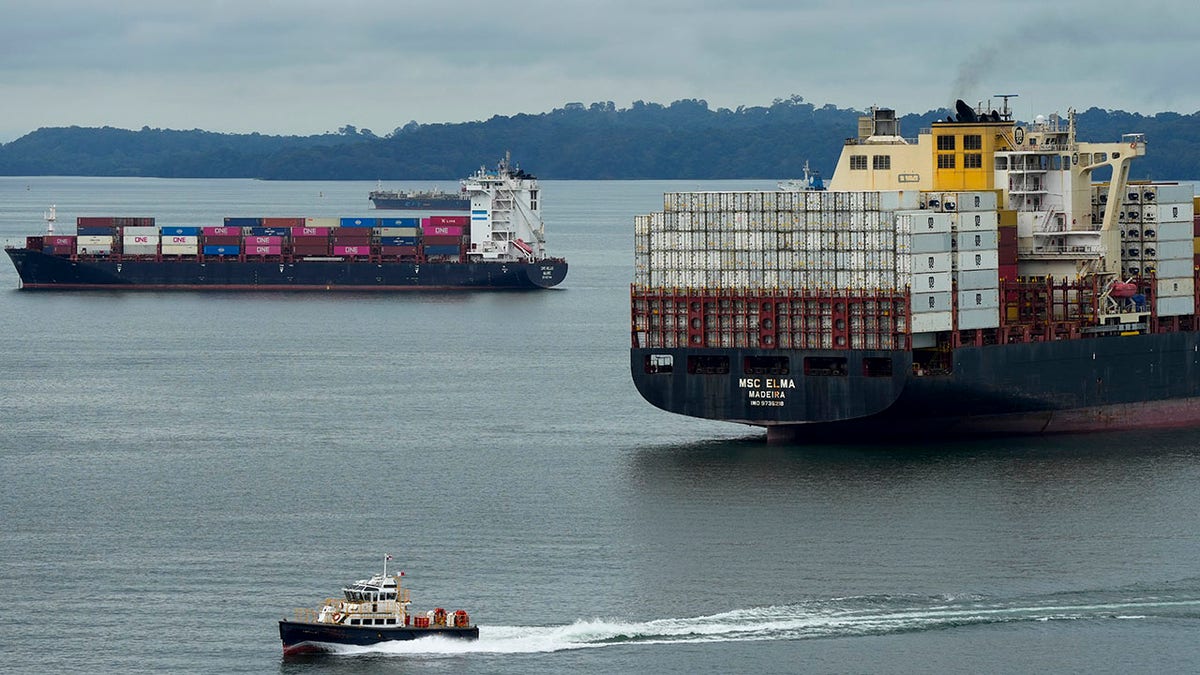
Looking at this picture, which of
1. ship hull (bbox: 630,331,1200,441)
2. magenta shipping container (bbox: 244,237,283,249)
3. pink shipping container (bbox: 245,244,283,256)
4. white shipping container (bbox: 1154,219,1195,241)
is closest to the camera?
ship hull (bbox: 630,331,1200,441)

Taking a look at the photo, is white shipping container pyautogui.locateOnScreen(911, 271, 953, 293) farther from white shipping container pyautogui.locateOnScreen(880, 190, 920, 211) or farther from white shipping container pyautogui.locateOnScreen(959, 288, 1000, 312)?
white shipping container pyautogui.locateOnScreen(880, 190, 920, 211)

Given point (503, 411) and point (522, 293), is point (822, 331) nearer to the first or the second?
point (503, 411)

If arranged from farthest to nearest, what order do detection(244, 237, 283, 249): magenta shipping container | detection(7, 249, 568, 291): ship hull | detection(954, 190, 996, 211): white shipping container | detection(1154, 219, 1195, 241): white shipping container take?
detection(244, 237, 283, 249): magenta shipping container
detection(7, 249, 568, 291): ship hull
detection(1154, 219, 1195, 241): white shipping container
detection(954, 190, 996, 211): white shipping container

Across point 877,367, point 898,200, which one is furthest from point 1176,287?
point 877,367

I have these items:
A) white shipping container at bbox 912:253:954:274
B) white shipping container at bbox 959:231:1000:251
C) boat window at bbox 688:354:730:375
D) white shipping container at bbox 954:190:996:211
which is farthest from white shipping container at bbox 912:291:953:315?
boat window at bbox 688:354:730:375

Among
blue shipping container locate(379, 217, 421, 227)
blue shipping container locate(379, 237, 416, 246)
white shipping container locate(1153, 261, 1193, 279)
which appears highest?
blue shipping container locate(379, 217, 421, 227)

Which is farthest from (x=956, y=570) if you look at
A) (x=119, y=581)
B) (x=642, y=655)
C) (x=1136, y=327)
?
(x=1136, y=327)

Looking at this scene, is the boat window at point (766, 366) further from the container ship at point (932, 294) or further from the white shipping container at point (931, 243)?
the white shipping container at point (931, 243)

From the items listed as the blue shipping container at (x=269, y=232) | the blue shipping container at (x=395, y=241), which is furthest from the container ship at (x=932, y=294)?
the blue shipping container at (x=269, y=232)
